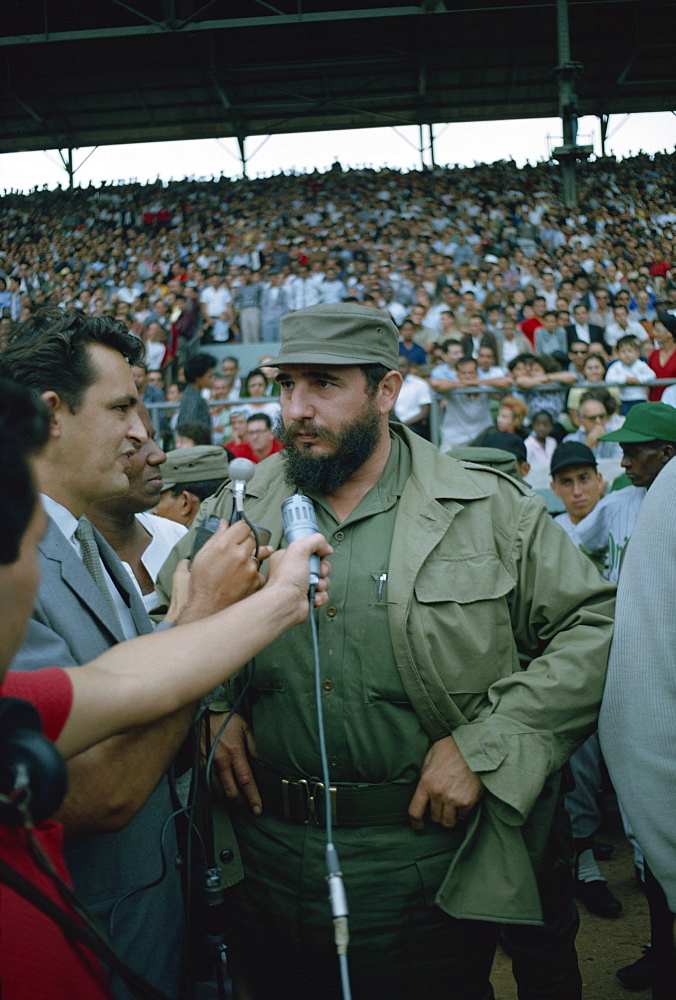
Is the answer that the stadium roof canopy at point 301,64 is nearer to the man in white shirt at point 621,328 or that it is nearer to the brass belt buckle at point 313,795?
the man in white shirt at point 621,328

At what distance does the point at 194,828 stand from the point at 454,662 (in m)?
0.84

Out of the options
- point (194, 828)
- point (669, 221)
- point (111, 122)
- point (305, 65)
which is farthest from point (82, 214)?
point (194, 828)

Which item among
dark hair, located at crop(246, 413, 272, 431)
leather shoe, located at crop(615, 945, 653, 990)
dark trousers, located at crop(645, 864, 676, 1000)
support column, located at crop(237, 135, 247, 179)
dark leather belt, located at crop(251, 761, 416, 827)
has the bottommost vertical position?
leather shoe, located at crop(615, 945, 653, 990)

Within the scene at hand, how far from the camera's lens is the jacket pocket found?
2.22m

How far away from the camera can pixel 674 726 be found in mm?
1932

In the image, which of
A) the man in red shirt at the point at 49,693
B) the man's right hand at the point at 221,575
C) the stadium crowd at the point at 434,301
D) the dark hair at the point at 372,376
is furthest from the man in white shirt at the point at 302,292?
the man in red shirt at the point at 49,693

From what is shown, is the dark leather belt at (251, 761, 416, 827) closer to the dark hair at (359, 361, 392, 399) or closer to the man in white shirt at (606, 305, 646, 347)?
the dark hair at (359, 361, 392, 399)

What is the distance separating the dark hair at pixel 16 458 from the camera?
44.4 inches

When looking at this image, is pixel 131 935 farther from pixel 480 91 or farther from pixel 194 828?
pixel 480 91

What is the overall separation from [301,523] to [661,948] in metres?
2.09

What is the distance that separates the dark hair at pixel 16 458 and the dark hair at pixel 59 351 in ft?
3.23

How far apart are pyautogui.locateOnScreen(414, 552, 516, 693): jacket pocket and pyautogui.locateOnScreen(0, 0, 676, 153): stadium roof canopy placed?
56.5 ft

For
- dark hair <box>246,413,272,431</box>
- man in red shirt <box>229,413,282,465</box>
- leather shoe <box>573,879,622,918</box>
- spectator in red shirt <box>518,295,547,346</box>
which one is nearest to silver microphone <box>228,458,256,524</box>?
leather shoe <box>573,879,622,918</box>

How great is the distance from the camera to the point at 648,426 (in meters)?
4.68
